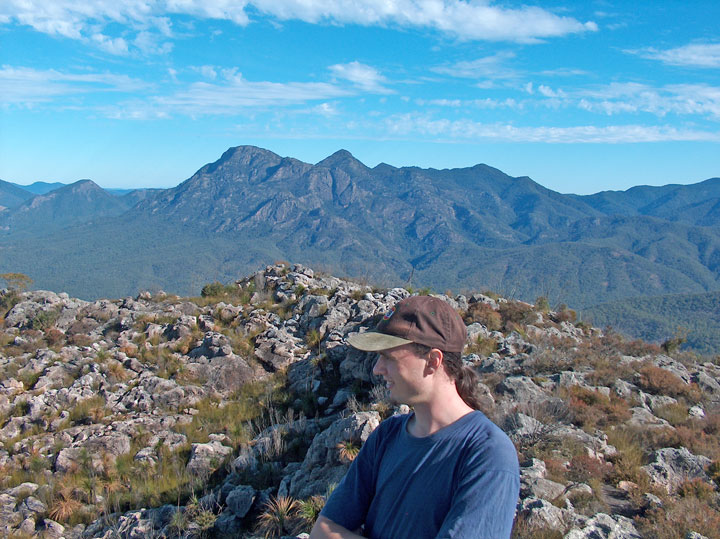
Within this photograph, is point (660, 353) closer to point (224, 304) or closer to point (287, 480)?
point (287, 480)

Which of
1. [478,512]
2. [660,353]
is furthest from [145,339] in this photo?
[660,353]

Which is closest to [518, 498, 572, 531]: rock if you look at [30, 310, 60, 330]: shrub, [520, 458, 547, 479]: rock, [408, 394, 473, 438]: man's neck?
[520, 458, 547, 479]: rock

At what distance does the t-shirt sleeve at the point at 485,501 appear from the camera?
2.04 m

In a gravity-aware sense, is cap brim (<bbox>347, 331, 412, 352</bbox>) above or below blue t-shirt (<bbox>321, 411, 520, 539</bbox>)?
above

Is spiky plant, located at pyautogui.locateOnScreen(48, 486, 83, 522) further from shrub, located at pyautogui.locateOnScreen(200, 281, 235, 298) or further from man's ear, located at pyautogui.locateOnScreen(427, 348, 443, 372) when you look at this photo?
shrub, located at pyautogui.locateOnScreen(200, 281, 235, 298)

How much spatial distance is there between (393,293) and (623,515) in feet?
35.8

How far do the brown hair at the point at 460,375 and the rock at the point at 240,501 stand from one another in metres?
5.05

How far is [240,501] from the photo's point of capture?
674 cm

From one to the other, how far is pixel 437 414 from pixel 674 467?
19.9 feet

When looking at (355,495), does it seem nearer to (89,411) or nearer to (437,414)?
(437,414)

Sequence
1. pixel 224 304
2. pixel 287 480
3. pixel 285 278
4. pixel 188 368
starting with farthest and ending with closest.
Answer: pixel 285 278
pixel 224 304
pixel 188 368
pixel 287 480

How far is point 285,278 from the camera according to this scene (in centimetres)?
1788

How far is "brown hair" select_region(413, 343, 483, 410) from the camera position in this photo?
2.54 metres

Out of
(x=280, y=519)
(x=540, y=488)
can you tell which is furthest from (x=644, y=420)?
(x=280, y=519)
